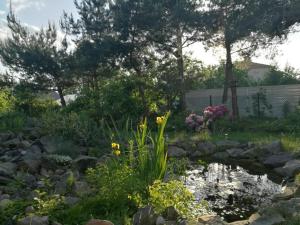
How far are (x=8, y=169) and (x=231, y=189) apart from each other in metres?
3.52

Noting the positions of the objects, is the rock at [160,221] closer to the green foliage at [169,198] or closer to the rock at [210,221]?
the green foliage at [169,198]

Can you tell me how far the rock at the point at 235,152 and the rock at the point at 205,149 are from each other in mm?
417

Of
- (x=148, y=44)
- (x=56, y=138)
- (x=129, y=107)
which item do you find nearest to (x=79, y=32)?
(x=148, y=44)

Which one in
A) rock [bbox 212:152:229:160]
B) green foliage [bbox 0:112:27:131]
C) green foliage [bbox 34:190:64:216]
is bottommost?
rock [bbox 212:152:229:160]

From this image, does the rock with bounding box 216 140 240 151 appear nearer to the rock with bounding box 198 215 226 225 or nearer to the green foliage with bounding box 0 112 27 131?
the green foliage with bounding box 0 112 27 131

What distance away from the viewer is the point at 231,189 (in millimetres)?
6066

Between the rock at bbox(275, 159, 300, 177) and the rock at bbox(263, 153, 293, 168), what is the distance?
443 millimetres

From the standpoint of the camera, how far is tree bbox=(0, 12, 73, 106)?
21062 mm

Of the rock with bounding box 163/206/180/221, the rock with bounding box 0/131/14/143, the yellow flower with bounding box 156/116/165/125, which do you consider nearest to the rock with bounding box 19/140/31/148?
the rock with bounding box 0/131/14/143

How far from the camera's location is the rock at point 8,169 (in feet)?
17.9

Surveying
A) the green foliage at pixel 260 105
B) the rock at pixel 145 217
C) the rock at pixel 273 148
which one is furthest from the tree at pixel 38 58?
the rock at pixel 145 217

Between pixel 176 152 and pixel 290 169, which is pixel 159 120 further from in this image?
pixel 176 152

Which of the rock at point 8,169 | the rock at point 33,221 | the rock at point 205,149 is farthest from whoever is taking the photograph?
the rock at point 205,149

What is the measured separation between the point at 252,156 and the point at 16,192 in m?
5.60
